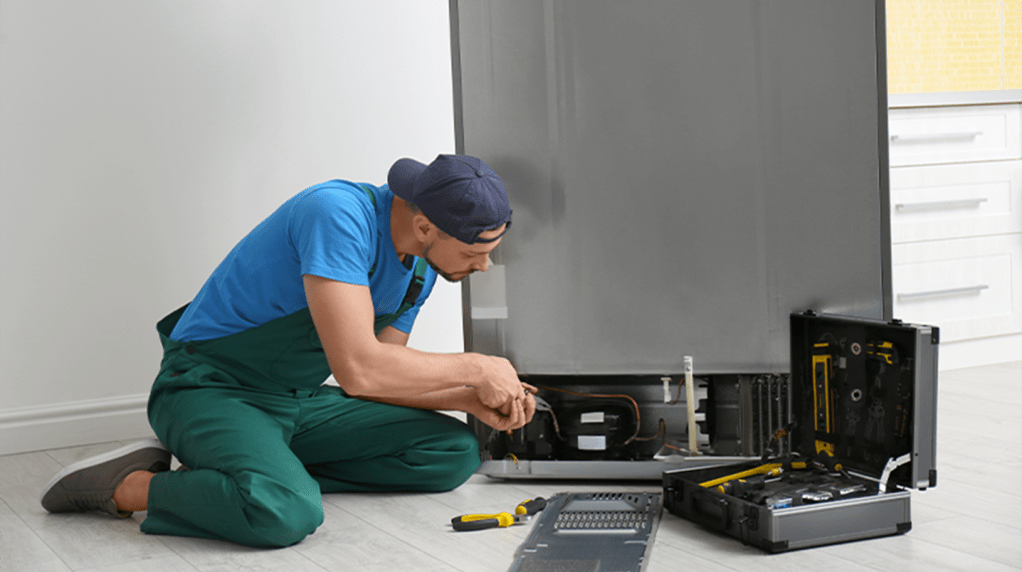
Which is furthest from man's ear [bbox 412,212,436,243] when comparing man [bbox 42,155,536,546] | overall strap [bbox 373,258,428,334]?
overall strap [bbox 373,258,428,334]

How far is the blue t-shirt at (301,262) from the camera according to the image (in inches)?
63.0

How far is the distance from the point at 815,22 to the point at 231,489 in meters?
1.35

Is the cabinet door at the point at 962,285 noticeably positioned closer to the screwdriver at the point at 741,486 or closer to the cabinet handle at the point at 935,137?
the cabinet handle at the point at 935,137

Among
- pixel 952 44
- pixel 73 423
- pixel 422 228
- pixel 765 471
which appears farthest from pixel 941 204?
pixel 73 423

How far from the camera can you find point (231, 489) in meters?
1.59

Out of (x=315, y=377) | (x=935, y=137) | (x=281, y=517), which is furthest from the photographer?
(x=935, y=137)

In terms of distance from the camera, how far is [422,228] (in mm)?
1669

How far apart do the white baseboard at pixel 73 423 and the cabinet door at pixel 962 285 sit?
2276 mm

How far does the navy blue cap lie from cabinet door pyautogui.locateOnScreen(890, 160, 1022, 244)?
1.79m

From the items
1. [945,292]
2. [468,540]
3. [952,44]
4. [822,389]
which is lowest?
[468,540]

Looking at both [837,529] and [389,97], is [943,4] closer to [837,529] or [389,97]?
[389,97]

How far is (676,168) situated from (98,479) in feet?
4.10

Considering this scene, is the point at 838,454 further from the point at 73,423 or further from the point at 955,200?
the point at 73,423

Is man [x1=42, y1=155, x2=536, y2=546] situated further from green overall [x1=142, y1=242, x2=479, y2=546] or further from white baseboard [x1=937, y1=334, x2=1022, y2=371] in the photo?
white baseboard [x1=937, y1=334, x2=1022, y2=371]
